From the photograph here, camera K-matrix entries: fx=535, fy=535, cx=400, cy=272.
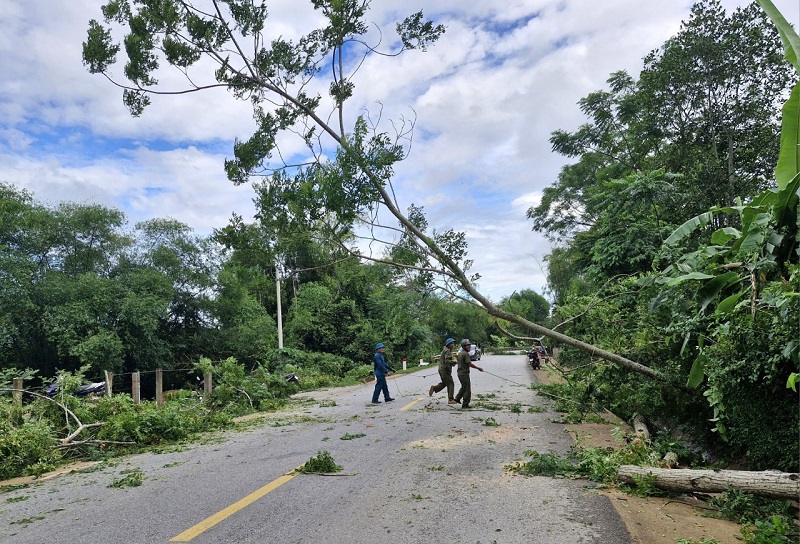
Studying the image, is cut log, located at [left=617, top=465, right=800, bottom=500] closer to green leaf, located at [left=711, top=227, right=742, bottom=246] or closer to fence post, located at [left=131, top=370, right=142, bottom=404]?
green leaf, located at [left=711, top=227, right=742, bottom=246]

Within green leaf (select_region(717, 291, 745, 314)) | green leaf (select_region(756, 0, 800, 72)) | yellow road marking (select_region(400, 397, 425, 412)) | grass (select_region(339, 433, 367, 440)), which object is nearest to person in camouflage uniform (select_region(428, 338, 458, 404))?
yellow road marking (select_region(400, 397, 425, 412))

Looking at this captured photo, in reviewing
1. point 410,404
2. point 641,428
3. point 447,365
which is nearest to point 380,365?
point 410,404

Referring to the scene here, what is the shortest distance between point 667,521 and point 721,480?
30.0 inches

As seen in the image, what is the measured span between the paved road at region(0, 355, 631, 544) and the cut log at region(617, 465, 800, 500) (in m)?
0.56

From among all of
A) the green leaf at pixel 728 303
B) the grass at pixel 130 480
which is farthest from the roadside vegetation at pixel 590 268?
the grass at pixel 130 480

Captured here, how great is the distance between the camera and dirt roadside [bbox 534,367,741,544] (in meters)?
4.25

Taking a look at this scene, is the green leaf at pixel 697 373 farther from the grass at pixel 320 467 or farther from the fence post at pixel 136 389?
the fence post at pixel 136 389

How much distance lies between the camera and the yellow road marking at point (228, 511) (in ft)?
14.7

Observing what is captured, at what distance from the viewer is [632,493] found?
18.1ft

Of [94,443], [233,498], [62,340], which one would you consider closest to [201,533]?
[233,498]

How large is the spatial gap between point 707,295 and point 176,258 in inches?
1021

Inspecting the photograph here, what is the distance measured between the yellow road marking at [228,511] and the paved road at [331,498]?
0.04ft

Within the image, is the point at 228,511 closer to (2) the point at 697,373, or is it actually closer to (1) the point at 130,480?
(1) the point at 130,480

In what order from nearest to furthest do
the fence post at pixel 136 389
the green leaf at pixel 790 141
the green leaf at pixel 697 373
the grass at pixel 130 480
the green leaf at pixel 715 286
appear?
the green leaf at pixel 790 141 → the green leaf at pixel 715 286 → the green leaf at pixel 697 373 → the grass at pixel 130 480 → the fence post at pixel 136 389
